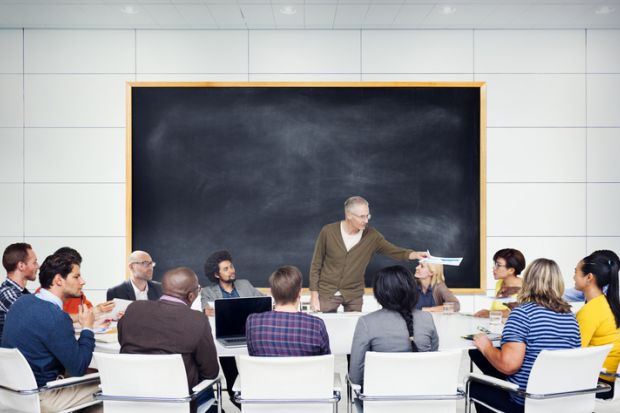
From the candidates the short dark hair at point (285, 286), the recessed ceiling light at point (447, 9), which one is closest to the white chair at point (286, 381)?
the short dark hair at point (285, 286)

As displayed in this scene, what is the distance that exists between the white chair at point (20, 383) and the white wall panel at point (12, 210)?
344 cm

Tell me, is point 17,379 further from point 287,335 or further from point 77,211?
point 77,211

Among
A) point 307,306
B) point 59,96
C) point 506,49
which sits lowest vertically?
point 307,306

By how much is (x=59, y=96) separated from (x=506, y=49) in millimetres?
4610

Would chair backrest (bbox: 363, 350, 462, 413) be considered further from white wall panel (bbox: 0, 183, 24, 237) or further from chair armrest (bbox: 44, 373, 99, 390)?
white wall panel (bbox: 0, 183, 24, 237)

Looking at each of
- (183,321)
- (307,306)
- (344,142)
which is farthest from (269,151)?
(183,321)

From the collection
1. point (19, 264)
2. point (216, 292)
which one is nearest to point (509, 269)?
point (216, 292)

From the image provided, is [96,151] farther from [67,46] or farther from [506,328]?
[506,328]

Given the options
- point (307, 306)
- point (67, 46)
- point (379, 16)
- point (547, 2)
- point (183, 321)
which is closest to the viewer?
point (183, 321)

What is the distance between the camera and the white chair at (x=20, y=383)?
2.63 metres

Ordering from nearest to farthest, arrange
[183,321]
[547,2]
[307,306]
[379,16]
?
[183,321] < [307,306] < [547,2] < [379,16]

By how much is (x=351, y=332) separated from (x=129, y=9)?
3710 mm

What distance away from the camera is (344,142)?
589 centimetres

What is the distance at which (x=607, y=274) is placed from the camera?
3.28 meters
